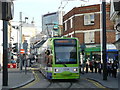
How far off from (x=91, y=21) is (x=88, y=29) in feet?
4.53

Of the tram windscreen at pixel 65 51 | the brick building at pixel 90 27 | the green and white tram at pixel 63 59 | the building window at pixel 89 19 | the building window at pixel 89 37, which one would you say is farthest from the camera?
the building window at pixel 89 19

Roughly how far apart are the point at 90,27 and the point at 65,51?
2622 centimetres

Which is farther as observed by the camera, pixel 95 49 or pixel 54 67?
pixel 95 49

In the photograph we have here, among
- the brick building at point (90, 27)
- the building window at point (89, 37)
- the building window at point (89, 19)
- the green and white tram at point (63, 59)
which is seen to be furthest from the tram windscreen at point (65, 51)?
the building window at point (89, 19)

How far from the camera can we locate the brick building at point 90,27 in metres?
42.4

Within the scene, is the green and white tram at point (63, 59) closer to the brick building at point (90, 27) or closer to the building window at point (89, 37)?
the brick building at point (90, 27)

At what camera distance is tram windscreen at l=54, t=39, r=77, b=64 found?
711 inches

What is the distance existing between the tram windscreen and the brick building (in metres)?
23.2

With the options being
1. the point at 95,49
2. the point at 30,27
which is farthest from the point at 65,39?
the point at 30,27

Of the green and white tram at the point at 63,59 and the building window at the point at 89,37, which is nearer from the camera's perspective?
the green and white tram at the point at 63,59

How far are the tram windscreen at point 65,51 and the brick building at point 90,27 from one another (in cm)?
2318

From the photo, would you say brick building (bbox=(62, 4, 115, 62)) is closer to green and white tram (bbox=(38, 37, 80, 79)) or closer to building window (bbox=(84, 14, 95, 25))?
building window (bbox=(84, 14, 95, 25))

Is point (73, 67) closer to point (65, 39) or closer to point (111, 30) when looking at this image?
point (65, 39)

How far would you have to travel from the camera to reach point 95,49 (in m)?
42.8
